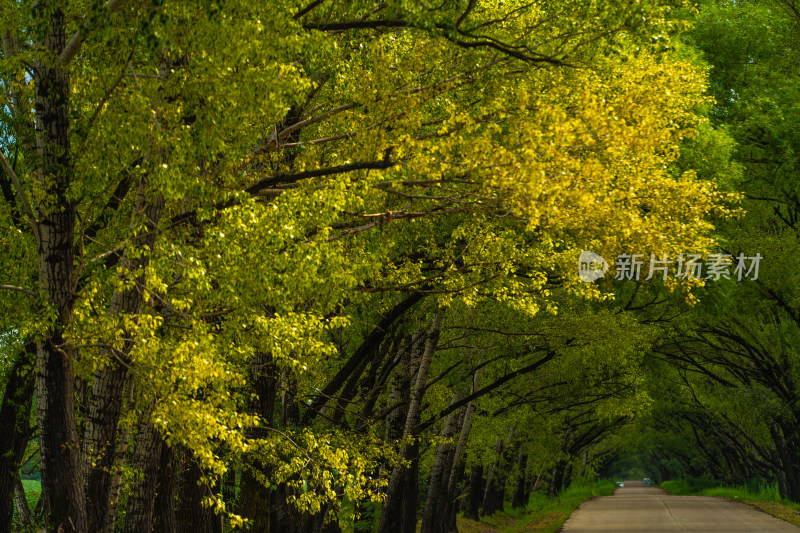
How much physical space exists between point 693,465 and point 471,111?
101 meters

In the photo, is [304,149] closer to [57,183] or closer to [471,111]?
[471,111]

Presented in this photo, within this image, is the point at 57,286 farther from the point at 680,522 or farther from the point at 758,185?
the point at 680,522

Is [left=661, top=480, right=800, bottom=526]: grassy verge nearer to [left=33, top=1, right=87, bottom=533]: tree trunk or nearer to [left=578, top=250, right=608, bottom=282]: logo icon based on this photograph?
[left=578, top=250, right=608, bottom=282]: logo icon

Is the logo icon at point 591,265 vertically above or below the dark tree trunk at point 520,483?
above

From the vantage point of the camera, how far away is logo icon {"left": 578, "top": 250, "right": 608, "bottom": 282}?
13.6m

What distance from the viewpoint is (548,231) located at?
11.7m

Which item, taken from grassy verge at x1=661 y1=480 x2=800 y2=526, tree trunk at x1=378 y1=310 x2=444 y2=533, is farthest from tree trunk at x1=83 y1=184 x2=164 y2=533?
grassy verge at x1=661 y1=480 x2=800 y2=526

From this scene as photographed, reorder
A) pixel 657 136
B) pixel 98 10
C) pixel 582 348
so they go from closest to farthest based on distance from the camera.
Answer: pixel 98 10 → pixel 657 136 → pixel 582 348

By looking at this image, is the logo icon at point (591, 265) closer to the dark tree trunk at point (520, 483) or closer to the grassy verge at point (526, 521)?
the grassy verge at point (526, 521)

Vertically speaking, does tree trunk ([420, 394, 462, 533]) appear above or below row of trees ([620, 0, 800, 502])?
below

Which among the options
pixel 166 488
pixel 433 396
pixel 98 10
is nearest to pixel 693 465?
pixel 433 396

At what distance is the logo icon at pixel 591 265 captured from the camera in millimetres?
13648

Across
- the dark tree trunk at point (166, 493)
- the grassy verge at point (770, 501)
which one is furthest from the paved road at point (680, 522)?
the dark tree trunk at point (166, 493)

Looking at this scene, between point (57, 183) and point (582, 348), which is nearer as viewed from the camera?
point (57, 183)
